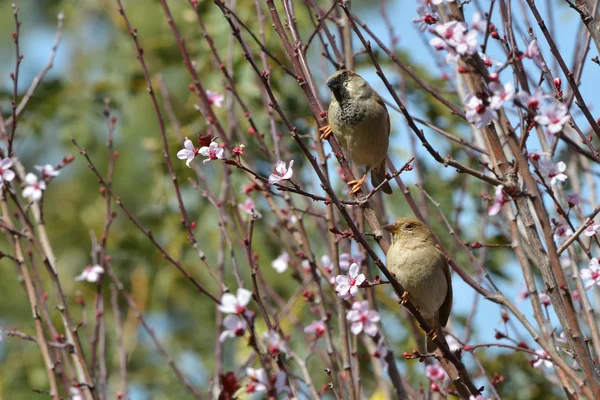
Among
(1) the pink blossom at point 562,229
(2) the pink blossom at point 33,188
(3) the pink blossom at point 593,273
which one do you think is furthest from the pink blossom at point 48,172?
(3) the pink blossom at point 593,273

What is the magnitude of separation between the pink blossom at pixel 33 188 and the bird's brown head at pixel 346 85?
63.0 inches

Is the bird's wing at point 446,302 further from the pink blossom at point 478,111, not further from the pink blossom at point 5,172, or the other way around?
the pink blossom at point 5,172

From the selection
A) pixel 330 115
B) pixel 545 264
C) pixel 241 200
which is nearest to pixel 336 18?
pixel 330 115

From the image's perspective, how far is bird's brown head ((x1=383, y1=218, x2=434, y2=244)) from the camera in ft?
12.7

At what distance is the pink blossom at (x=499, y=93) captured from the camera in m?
2.24

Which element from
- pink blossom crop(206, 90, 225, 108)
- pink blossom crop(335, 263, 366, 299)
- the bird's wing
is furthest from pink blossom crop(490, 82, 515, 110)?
pink blossom crop(206, 90, 225, 108)

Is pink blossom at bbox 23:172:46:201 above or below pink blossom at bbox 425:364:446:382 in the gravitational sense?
above

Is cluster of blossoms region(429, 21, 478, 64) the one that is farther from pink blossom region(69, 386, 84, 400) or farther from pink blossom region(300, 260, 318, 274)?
pink blossom region(69, 386, 84, 400)

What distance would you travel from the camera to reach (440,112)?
5.97 metres

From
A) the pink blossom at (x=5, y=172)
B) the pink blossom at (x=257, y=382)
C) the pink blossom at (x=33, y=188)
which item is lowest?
the pink blossom at (x=257, y=382)

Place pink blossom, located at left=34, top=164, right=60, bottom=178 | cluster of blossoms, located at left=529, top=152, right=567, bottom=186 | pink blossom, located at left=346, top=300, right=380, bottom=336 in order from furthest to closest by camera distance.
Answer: pink blossom, located at left=34, top=164, right=60, bottom=178, pink blossom, located at left=346, top=300, right=380, bottom=336, cluster of blossoms, located at left=529, top=152, right=567, bottom=186

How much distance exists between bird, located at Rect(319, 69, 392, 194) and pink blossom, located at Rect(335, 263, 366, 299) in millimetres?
1395

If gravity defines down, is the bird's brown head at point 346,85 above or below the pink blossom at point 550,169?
above

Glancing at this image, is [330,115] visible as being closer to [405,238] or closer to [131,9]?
[405,238]
